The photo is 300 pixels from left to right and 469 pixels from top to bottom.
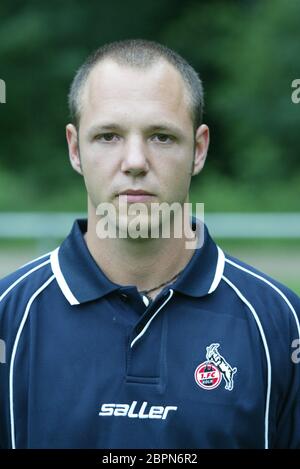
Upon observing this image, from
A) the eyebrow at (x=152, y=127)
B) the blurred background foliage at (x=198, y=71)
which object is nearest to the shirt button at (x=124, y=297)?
the eyebrow at (x=152, y=127)

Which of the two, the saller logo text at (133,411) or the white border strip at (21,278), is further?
the white border strip at (21,278)

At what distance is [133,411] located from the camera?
263 cm

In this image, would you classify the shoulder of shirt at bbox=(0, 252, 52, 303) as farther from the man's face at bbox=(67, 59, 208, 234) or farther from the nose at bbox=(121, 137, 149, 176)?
the nose at bbox=(121, 137, 149, 176)

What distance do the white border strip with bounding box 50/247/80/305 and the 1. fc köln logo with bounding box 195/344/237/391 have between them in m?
0.37

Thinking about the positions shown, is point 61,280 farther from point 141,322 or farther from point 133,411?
point 133,411

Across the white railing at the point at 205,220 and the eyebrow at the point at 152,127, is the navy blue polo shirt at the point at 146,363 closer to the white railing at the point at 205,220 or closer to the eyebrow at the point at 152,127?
the eyebrow at the point at 152,127

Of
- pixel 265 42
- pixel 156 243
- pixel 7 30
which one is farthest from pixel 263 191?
pixel 156 243

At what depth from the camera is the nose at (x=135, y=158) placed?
268 centimetres

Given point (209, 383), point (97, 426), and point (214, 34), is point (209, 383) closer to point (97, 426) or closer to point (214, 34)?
point (97, 426)

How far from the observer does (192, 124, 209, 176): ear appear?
9.55 feet

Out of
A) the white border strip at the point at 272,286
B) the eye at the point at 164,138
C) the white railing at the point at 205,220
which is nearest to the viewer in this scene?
the eye at the point at 164,138

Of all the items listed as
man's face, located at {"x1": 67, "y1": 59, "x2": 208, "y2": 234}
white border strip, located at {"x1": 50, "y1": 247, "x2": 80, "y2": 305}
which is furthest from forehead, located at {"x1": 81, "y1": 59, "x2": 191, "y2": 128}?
white border strip, located at {"x1": 50, "y1": 247, "x2": 80, "y2": 305}
